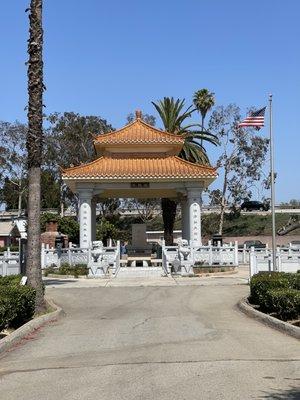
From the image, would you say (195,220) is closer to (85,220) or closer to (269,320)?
(85,220)

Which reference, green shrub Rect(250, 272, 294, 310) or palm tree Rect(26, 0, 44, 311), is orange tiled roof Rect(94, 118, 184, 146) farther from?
green shrub Rect(250, 272, 294, 310)

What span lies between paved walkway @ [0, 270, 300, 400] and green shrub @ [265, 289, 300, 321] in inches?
25.2

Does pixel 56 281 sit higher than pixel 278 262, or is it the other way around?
pixel 278 262

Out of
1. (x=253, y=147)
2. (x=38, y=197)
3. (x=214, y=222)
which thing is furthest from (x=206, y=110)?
(x=38, y=197)

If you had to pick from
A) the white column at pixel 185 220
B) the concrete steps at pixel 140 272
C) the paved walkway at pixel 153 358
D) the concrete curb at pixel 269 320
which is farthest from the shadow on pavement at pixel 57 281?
the concrete curb at pixel 269 320

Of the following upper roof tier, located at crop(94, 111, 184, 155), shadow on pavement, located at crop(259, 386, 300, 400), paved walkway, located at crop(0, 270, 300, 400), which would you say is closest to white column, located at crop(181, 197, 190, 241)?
upper roof tier, located at crop(94, 111, 184, 155)

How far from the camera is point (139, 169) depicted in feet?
111

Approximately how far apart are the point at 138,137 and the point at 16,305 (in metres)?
24.7

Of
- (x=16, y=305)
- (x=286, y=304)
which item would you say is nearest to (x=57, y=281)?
(x=16, y=305)

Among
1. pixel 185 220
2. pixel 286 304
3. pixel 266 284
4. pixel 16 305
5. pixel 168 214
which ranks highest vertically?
pixel 168 214

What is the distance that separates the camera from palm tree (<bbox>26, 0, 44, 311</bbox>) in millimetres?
15837

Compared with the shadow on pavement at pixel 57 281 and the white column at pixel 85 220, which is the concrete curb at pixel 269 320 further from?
the white column at pixel 85 220

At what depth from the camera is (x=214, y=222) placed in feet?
245

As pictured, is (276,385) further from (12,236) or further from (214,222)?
(214,222)
